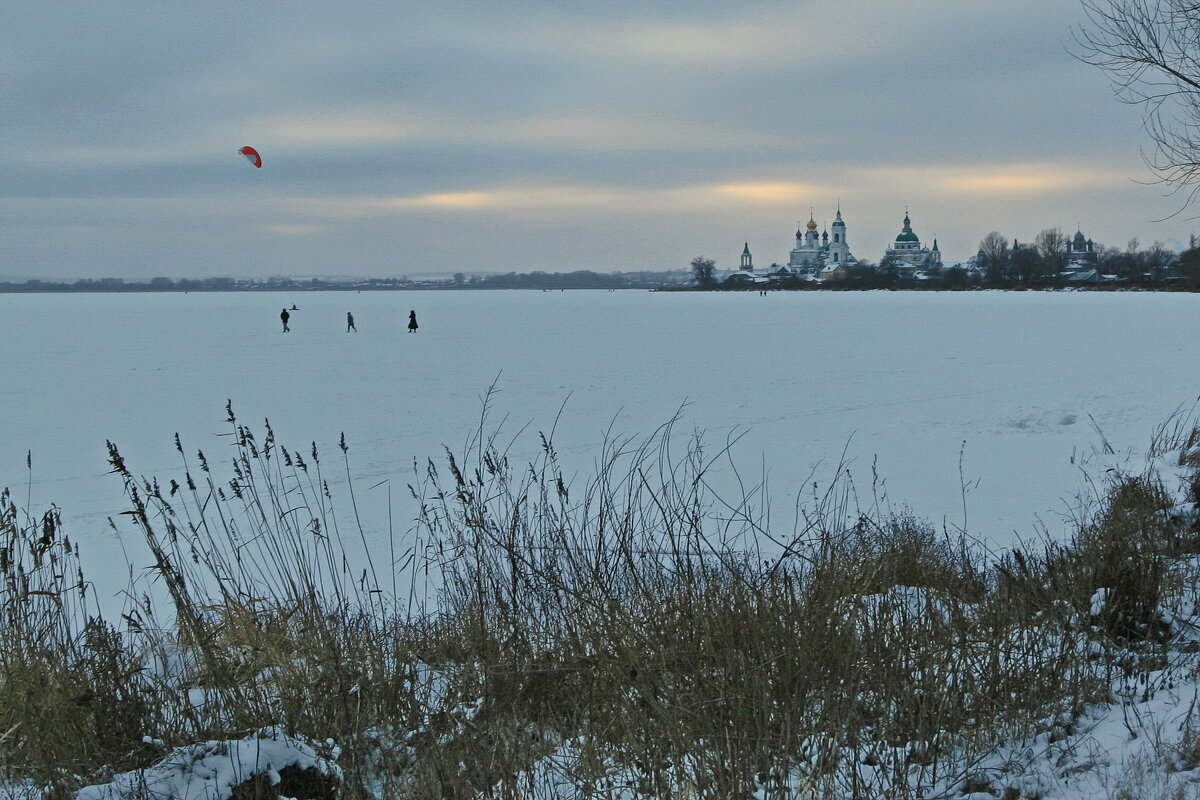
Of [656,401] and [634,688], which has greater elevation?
[634,688]

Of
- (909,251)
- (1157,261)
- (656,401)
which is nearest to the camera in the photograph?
(656,401)

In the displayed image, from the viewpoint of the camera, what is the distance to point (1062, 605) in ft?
12.6

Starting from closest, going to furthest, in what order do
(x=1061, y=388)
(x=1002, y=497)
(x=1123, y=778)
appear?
(x=1123, y=778)
(x=1002, y=497)
(x=1061, y=388)

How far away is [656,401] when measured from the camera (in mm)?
16000

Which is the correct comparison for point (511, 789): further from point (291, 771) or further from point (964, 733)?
point (964, 733)

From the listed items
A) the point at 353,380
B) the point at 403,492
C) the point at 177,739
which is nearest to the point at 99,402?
the point at 353,380

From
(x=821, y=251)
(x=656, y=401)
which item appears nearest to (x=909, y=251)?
(x=821, y=251)

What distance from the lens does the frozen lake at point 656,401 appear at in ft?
33.0

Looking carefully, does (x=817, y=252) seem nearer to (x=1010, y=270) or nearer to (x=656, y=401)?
(x=1010, y=270)

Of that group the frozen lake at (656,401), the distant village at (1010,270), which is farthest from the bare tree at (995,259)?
the frozen lake at (656,401)

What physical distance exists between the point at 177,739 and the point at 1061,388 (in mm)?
16110

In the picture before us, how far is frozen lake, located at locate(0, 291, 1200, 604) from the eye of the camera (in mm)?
10047

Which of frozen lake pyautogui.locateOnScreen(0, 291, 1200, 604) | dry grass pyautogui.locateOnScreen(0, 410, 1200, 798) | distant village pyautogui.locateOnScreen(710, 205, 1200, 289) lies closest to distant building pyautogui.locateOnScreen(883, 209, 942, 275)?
distant village pyautogui.locateOnScreen(710, 205, 1200, 289)

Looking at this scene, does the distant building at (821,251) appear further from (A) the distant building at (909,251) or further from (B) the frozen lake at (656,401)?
(B) the frozen lake at (656,401)
